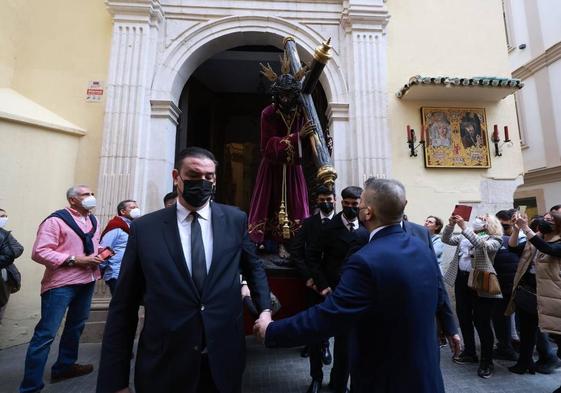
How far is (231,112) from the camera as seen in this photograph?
33.4ft

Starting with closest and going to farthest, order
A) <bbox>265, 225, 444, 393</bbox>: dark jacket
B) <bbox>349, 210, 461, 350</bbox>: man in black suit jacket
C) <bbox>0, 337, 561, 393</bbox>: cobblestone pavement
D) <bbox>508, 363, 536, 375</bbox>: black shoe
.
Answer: <bbox>265, 225, 444, 393</bbox>: dark jacket, <bbox>349, 210, 461, 350</bbox>: man in black suit jacket, <bbox>0, 337, 561, 393</bbox>: cobblestone pavement, <bbox>508, 363, 536, 375</bbox>: black shoe

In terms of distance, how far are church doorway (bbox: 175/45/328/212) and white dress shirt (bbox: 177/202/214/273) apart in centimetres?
631

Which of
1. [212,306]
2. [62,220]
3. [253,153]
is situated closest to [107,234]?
[62,220]

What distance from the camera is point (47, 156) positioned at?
5207 mm

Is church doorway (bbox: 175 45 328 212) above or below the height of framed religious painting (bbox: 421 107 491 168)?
above

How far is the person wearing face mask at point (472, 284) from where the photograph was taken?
354 cm

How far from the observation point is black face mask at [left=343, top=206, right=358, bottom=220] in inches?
117

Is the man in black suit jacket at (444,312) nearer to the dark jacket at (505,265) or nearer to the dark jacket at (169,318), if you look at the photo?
the dark jacket at (169,318)

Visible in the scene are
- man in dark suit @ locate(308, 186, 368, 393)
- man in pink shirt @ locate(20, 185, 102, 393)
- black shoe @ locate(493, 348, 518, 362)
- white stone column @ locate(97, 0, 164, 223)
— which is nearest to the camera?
man in dark suit @ locate(308, 186, 368, 393)

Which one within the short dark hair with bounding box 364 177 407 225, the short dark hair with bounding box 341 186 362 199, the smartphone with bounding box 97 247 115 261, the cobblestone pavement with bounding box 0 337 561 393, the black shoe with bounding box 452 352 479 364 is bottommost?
the cobblestone pavement with bounding box 0 337 561 393

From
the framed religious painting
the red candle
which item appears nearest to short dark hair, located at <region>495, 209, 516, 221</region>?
the framed religious painting

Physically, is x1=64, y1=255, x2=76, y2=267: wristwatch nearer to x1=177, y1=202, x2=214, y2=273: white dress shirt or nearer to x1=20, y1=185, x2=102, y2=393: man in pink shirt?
x1=20, y1=185, x2=102, y2=393: man in pink shirt

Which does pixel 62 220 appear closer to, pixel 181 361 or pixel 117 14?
pixel 181 361

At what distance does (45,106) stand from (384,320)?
21.1 ft
